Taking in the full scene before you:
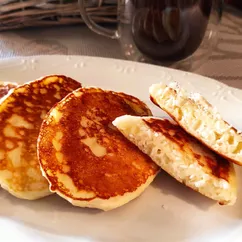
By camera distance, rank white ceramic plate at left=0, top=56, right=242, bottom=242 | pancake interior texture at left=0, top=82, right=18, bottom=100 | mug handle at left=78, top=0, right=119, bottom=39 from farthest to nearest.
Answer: mug handle at left=78, top=0, right=119, bottom=39, pancake interior texture at left=0, top=82, right=18, bottom=100, white ceramic plate at left=0, top=56, right=242, bottom=242

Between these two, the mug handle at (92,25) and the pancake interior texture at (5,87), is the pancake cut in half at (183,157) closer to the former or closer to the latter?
the pancake interior texture at (5,87)

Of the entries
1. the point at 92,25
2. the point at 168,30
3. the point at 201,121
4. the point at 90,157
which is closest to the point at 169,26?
the point at 168,30

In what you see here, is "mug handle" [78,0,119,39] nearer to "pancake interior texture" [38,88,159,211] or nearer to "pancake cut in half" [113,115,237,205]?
"pancake interior texture" [38,88,159,211]

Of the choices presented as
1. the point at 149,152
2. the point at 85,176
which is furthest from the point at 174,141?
the point at 85,176

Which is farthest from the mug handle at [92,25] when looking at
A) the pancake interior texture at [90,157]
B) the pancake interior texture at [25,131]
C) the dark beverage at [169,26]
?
the pancake interior texture at [90,157]

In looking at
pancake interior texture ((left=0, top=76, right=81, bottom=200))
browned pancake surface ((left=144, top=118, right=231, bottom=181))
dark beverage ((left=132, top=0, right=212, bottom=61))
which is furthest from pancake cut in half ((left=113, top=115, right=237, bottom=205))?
dark beverage ((left=132, top=0, right=212, bottom=61))

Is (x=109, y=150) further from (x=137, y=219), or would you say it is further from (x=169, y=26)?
(x=169, y=26)

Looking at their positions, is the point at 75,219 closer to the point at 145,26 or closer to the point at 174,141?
the point at 174,141
